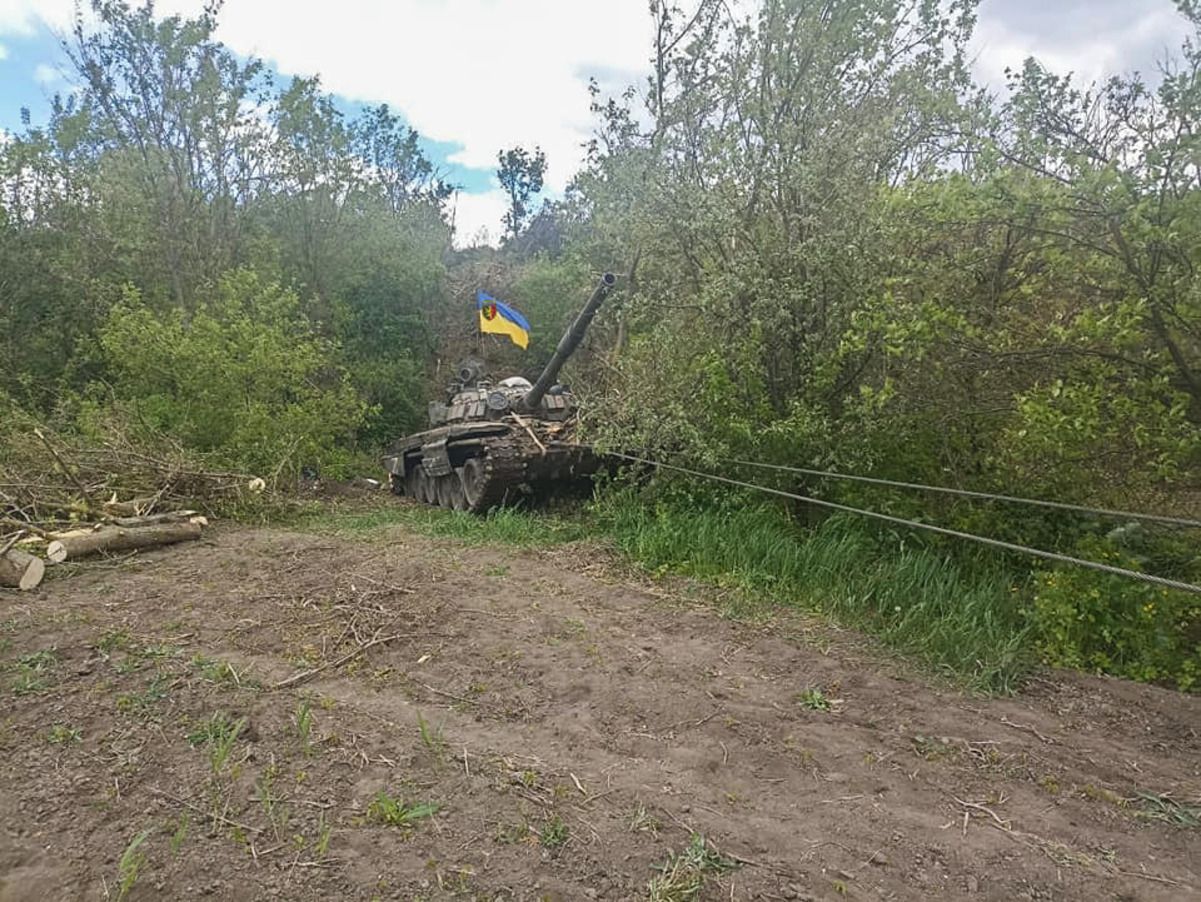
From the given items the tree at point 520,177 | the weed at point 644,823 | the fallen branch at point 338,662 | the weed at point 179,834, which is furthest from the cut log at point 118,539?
the tree at point 520,177

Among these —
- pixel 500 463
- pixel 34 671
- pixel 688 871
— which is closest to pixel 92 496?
pixel 500 463

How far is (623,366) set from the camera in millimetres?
8961

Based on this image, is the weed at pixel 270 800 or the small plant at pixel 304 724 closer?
the weed at pixel 270 800

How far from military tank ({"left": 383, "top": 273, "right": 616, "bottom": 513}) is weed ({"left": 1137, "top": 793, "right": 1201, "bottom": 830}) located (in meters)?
6.60

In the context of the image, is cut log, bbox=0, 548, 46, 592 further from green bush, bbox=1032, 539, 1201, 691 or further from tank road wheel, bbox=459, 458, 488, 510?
green bush, bbox=1032, 539, 1201, 691

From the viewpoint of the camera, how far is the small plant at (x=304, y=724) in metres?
3.34

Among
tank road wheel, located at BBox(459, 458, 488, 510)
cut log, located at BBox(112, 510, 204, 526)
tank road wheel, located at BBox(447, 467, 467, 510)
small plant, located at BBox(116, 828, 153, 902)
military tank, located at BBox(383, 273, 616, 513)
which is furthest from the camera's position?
tank road wheel, located at BBox(447, 467, 467, 510)

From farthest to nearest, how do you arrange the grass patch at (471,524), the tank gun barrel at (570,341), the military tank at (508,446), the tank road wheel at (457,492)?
the tank road wheel at (457,492) < the military tank at (508,446) < the tank gun barrel at (570,341) < the grass patch at (471,524)

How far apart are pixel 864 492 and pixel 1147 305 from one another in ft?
9.13

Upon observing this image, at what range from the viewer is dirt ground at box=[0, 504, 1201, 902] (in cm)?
261

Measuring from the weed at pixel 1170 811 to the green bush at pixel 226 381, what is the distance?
9.35m

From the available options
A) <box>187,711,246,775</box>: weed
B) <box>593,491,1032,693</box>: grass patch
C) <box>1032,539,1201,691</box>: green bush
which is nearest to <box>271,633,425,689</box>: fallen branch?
<box>187,711,246,775</box>: weed

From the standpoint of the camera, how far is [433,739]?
137 inches

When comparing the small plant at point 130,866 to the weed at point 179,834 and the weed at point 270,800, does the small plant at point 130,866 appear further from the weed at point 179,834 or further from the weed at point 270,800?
the weed at point 270,800
